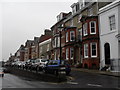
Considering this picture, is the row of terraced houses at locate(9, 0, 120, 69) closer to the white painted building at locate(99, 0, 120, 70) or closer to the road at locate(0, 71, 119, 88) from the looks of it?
the white painted building at locate(99, 0, 120, 70)

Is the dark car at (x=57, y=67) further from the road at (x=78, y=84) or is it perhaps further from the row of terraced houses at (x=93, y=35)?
the road at (x=78, y=84)

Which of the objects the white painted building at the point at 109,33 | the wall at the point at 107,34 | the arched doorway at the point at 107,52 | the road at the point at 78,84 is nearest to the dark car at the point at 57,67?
the road at the point at 78,84

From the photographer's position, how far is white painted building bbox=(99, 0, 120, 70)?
81.4 feet

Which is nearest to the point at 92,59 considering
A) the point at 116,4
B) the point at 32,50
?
the point at 116,4

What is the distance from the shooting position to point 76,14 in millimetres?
36844

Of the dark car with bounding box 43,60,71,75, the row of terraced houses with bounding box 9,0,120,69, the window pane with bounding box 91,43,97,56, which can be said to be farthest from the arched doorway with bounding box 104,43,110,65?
the dark car with bounding box 43,60,71,75

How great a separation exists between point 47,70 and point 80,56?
12.9 m

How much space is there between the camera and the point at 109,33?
26297 millimetres

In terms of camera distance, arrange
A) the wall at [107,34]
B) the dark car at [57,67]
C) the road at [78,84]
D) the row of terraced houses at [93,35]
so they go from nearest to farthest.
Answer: the road at [78,84]
the dark car at [57,67]
the wall at [107,34]
the row of terraced houses at [93,35]

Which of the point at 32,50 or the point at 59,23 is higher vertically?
the point at 59,23

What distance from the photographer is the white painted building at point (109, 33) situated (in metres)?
24.8

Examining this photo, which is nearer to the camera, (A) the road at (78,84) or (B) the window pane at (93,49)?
(A) the road at (78,84)

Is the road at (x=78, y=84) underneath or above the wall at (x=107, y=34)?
underneath

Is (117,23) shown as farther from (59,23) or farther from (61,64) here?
(59,23)
